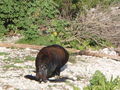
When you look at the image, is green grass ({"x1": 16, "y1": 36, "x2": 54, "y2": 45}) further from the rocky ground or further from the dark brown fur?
the dark brown fur

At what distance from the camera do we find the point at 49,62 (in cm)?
869

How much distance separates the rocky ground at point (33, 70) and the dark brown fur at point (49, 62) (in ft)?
0.61

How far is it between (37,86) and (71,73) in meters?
1.67

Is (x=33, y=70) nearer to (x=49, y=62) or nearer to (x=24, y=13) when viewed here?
(x=49, y=62)

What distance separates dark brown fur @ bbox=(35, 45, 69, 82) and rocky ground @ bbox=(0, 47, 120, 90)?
0.19m

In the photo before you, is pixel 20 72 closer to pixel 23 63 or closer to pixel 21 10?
pixel 23 63

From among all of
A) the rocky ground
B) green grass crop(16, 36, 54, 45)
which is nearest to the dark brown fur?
the rocky ground

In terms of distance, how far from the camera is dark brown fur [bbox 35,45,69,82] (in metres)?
8.60

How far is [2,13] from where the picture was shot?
14.9 m

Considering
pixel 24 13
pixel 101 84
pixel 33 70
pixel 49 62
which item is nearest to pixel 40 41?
pixel 24 13

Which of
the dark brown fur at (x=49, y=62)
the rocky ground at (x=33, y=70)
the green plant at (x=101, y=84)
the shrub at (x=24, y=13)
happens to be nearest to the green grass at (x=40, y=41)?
the shrub at (x=24, y=13)

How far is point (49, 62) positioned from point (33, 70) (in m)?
1.08

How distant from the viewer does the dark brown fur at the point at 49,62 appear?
8602 mm

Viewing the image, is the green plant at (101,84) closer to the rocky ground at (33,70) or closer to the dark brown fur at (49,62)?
the rocky ground at (33,70)
